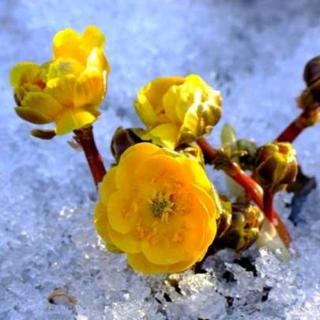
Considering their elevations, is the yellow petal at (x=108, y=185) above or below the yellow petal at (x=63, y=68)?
below

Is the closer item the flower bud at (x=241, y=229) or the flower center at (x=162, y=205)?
the flower center at (x=162, y=205)

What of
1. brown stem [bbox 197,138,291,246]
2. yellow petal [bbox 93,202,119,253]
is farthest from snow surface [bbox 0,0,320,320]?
yellow petal [bbox 93,202,119,253]

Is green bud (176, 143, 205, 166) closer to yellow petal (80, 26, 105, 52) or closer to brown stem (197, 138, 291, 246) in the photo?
brown stem (197, 138, 291, 246)

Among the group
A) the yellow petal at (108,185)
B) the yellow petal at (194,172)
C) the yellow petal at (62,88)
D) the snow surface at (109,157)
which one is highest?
the yellow petal at (62,88)

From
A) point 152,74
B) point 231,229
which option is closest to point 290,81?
point 152,74

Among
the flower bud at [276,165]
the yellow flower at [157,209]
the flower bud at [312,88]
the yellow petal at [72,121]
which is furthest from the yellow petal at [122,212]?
the flower bud at [312,88]

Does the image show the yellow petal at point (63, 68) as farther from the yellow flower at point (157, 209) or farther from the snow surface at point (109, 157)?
the snow surface at point (109, 157)

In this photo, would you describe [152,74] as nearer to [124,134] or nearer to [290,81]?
[290,81]

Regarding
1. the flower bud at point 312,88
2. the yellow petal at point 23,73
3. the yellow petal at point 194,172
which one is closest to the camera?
Answer: the yellow petal at point 194,172
